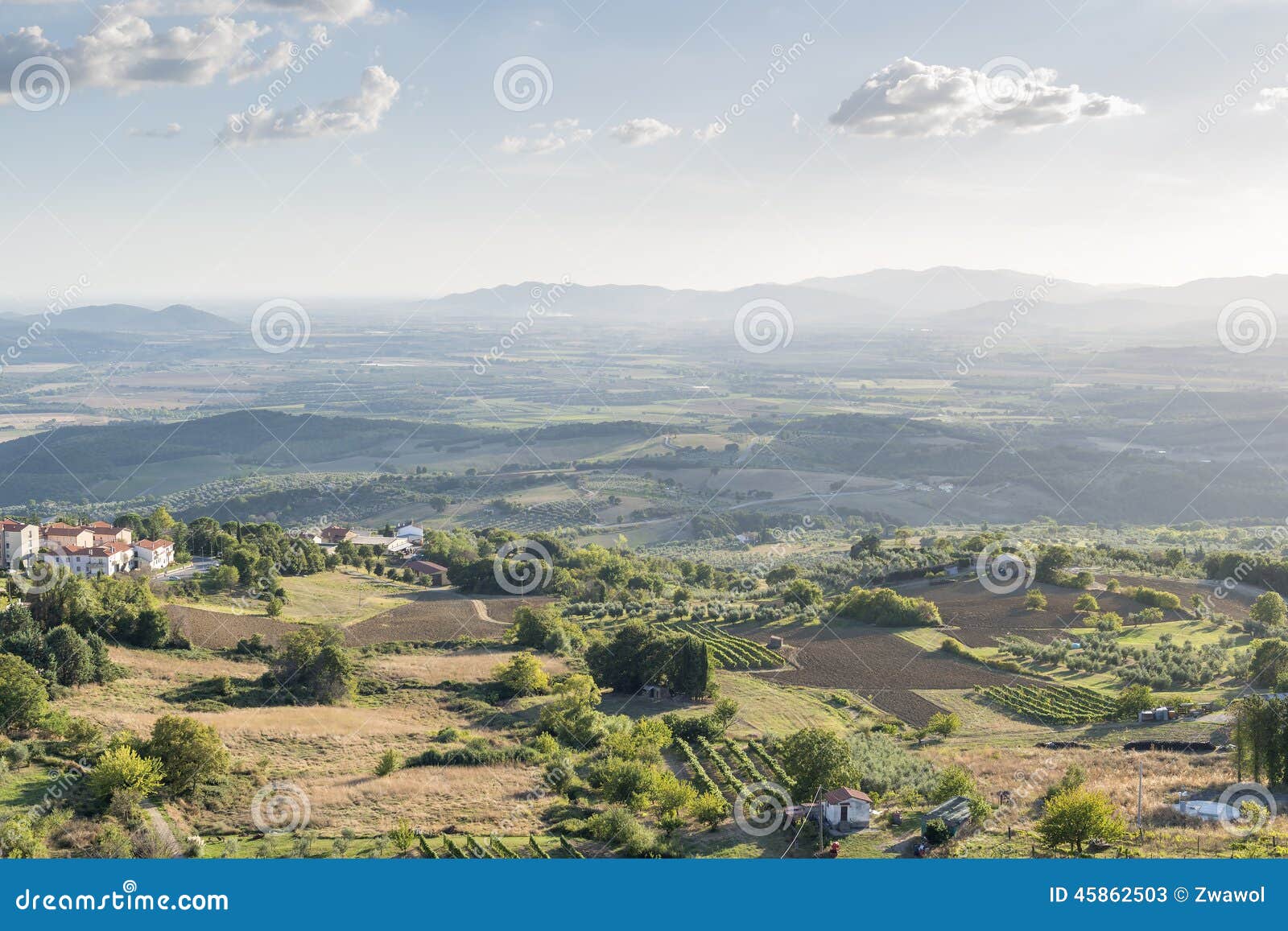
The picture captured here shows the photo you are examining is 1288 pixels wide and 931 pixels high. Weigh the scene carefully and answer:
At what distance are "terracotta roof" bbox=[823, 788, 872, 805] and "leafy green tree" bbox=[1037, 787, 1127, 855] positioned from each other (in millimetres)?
3447

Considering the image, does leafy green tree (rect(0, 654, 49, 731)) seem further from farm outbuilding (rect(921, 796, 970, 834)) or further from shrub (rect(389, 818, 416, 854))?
farm outbuilding (rect(921, 796, 970, 834))

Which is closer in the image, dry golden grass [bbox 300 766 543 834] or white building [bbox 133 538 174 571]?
dry golden grass [bbox 300 766 543 834]

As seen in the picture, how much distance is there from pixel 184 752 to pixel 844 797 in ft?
43.4

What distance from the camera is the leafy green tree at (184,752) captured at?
19.4 meters

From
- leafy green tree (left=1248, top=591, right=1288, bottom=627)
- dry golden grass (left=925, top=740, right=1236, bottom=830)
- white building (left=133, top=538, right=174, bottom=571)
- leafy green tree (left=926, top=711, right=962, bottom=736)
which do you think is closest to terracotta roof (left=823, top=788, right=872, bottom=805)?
dry golden grass (left=925, top=740, right=1236, bottom=830)

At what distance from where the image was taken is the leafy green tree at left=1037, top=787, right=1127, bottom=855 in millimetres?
15890

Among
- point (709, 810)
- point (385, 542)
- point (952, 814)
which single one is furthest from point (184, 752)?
point (385, 542)

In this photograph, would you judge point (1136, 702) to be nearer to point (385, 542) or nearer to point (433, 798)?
point (433, 798)

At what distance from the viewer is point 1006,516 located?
93000mm

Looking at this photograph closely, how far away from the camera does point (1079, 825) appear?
16.0m

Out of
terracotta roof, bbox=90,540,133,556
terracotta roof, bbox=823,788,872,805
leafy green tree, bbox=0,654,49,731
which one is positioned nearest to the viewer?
terracotta roof, bbox=823,788,872,805

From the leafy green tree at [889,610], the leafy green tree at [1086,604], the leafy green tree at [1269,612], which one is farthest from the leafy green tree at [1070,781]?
the leafy green tree at [1269,612]

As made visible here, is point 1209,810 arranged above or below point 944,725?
above

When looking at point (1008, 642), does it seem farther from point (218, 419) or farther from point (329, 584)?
point (218, 419)
